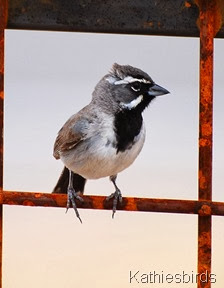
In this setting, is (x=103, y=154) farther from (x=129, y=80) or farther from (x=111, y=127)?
(x=129, y=80)

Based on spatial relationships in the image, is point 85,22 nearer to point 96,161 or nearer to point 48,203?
point 48,203

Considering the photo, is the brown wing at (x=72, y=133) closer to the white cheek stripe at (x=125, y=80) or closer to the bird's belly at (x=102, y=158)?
the bird's belly at (x=102, y=158)

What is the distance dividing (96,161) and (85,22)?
985 millimetres

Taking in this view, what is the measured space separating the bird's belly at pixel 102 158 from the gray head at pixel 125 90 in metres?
0.14

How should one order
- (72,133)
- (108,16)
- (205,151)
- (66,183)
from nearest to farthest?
(205,151) < (108,16) < (72,133) < (66,183)

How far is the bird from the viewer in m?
2.57

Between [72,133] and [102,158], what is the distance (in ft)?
0.61

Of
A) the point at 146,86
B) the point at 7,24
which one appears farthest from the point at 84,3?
the point at 146,86

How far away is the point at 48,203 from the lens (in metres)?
1.61

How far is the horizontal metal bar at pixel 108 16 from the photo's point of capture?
1.67 meters

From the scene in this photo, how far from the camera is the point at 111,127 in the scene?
260 centimetres

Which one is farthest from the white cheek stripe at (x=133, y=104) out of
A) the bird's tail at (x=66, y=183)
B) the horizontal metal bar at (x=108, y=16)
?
the horizontal metal bar at (x=108, y=16)

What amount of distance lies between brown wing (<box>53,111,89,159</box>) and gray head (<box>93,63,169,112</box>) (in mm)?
100

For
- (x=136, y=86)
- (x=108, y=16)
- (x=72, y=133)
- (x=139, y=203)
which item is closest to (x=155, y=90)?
(x=136, y=86)
